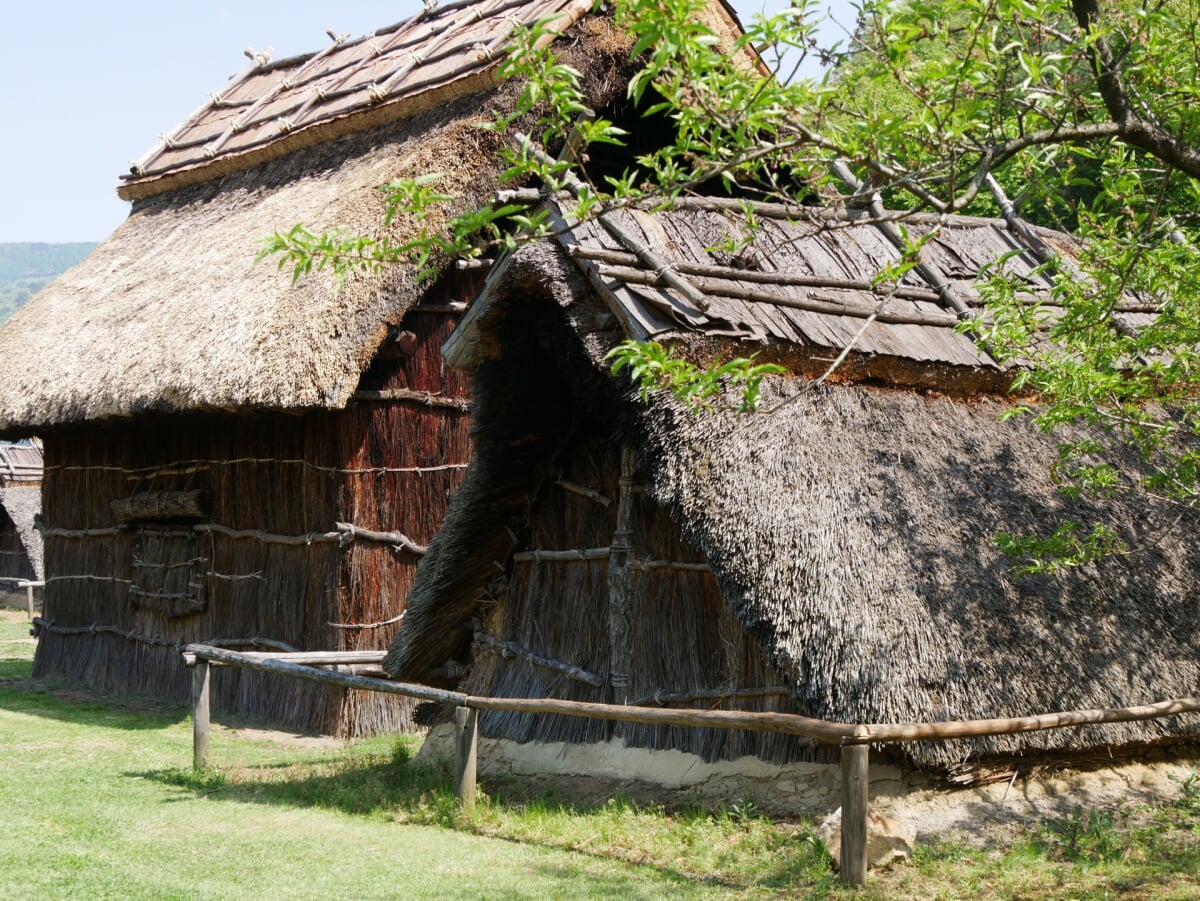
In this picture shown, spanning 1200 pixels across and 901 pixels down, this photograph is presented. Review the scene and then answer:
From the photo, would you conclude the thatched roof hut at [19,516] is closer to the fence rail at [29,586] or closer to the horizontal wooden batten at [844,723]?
the fence rail at [29,586]

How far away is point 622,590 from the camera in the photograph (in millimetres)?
7359

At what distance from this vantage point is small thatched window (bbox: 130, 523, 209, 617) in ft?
39.9

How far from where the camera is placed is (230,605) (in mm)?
11836

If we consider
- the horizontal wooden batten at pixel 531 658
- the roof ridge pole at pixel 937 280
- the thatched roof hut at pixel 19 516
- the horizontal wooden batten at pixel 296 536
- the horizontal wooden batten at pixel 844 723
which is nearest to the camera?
the horizontal wooden batten at pixel 844 723

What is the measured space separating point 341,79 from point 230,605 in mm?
6121

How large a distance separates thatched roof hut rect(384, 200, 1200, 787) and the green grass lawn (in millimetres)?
502

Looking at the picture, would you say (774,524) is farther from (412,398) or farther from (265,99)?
(265,99)

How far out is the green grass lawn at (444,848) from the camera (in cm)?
527

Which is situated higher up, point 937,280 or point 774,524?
point 937,280

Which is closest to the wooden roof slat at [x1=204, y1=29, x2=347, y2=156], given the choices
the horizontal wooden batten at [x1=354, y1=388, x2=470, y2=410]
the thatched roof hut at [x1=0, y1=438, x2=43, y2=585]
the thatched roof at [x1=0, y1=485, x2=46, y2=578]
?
the horizontal wooden batten at [x1=354, y1=388, x2=470, y2=410]

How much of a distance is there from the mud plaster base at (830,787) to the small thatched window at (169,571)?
5783 mm

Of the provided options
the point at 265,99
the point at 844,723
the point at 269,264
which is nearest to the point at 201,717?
the point at 269,264

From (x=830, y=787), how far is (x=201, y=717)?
4323mm

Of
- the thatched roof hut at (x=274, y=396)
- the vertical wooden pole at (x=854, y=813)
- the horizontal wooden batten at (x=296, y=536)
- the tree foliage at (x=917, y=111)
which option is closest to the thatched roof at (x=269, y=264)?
the thatched roof hut at (x=274, y=396)
